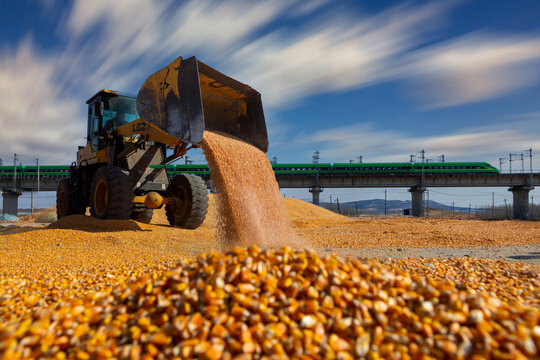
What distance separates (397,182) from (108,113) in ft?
93.8

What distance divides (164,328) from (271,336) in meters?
0.55

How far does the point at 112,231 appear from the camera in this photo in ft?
21.8

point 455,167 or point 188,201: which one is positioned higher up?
point 455,167

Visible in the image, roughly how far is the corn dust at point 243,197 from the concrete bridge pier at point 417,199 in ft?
95.5

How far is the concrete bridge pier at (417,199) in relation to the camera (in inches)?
1219

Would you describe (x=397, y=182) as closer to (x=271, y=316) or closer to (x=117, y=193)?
(x=117, y=193)

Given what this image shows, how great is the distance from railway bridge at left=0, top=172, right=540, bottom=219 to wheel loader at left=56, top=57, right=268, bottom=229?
75.0 feet

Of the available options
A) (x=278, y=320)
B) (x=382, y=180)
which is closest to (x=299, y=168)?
(x=382, y=180)

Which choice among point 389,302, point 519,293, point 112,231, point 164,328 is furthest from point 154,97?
point 519,293

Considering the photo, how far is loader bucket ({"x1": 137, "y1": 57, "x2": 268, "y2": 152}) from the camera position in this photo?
4.57m

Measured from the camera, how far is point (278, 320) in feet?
5.65

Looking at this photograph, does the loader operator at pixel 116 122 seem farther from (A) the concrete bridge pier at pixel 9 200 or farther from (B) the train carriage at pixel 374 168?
(A) the concrete bridge pier at pixel 9 200

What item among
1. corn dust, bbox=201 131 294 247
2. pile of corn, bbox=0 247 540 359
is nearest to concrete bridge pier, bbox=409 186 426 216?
corn dust, bbox=201 131 294 247

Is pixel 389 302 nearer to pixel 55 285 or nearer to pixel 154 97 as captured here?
pixel 55 285
